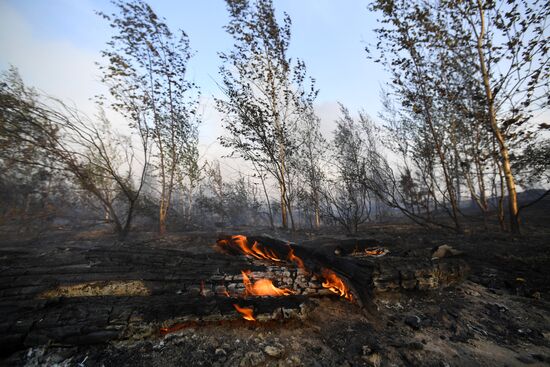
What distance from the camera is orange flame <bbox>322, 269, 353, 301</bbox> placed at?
3.87 m

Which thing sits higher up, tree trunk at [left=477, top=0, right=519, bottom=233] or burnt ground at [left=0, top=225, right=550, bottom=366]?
tree trunk at [left=477, top=0, right=519, bottom=233]

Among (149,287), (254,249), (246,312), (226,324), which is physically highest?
(254,249)

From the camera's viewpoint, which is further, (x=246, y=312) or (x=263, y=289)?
(x=263, y=289)

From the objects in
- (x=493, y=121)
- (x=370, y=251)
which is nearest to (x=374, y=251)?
(x=370, y=251)

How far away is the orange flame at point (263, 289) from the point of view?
3763mm

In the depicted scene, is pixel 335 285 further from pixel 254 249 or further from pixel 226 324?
pixel 254 249

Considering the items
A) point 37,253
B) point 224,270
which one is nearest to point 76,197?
point 37,253

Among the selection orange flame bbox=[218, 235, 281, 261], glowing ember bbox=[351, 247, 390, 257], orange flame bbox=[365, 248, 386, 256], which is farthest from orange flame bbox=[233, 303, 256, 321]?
orange flame bbox=[365, 248, 386, 256]

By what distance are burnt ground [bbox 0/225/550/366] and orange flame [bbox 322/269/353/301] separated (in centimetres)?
13

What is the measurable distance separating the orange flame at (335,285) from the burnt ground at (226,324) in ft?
0.42

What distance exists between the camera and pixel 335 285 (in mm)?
3986

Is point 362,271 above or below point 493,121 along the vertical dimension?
below

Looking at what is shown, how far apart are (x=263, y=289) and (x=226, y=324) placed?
89 centimetres

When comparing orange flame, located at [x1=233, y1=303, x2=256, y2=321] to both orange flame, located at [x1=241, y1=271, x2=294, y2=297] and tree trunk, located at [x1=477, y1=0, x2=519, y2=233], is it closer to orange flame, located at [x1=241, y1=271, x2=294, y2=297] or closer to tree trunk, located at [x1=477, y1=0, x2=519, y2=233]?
orange flame, located at [x1=241, y1=271, x2=294, y2=297]
